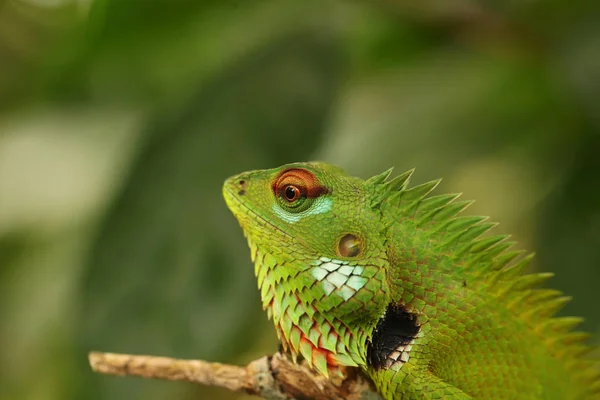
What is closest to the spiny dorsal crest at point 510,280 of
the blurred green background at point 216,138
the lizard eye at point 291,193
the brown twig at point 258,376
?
the lizard eye at point 291,193

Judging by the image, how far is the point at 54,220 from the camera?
2.35 meters

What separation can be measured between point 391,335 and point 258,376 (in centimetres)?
20

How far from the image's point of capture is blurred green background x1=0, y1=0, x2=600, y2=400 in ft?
5.05

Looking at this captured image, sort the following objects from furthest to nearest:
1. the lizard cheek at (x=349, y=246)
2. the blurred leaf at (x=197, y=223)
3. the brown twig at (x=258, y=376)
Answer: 1. the blurred leaf at (x=197, y=223)
2. the lizard cheek at (x=349, y=246)
3. the brown twig at (x=258, y=376)

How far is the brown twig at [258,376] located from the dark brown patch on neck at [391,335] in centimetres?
6

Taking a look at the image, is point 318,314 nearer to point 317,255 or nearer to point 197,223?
point 317,255

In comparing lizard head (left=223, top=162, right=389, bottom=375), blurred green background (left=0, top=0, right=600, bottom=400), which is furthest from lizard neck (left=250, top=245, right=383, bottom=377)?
blurred green background (left=0, top=0, right=600, bottom=400)

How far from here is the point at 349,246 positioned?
1093 mm

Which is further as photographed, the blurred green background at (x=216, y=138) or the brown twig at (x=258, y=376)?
the blurred green background at (x=216, y=138)

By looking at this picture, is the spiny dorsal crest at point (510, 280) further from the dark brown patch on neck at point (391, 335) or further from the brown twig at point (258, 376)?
the brown twig at point (258, 376)

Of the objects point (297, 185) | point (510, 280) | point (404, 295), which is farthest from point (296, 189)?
point (510, 280)

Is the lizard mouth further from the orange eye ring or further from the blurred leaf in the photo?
the blurred leaf

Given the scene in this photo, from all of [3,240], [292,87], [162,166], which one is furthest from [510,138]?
[3,240]

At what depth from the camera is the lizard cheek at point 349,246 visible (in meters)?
1.08
